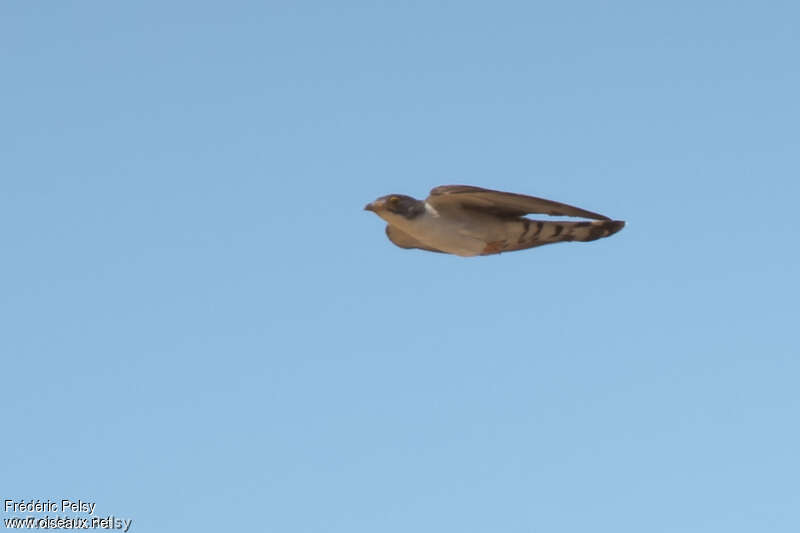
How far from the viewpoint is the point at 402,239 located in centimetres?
2233

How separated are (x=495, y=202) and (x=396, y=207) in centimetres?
157

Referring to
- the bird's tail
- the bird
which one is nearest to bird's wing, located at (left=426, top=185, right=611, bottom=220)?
the bird

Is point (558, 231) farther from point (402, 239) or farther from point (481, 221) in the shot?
point (402, 239)

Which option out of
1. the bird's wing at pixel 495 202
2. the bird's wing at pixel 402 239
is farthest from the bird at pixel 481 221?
the bird's wing at pixel 402 239

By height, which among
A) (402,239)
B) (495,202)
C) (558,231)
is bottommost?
(558,231)

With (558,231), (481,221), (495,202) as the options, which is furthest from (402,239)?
(558,231)

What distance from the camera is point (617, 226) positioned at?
21156 millimetres

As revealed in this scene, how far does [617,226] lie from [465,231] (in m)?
2.53

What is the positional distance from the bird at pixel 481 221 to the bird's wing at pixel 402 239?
32 centimetres

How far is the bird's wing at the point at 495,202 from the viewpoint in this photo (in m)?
20.0

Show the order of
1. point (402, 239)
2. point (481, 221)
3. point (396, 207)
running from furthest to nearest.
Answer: point (402, 239)
point (481, 221)
point (396, 207)

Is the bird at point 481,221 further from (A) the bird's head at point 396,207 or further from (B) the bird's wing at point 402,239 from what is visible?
(B) the bird's wing at point 402,239

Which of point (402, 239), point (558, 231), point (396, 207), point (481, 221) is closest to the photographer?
point (396, 207)

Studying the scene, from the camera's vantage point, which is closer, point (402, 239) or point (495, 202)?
point (495, 202)
